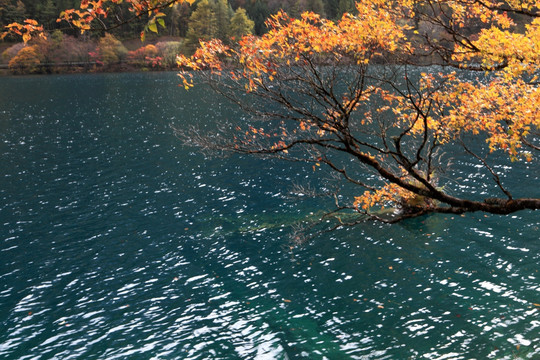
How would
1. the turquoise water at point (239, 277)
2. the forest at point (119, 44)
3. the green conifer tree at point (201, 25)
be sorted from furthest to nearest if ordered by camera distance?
the green conifer tree at point (201, 25), the forest at point (119, 44), the turquoise water at point (239, 277)

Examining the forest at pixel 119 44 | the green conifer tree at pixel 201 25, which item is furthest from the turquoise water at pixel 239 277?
the green conifer tree at pixel 201 25

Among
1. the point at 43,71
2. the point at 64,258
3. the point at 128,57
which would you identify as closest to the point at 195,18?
the point at 128,57

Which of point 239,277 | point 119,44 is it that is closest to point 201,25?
point 119,44

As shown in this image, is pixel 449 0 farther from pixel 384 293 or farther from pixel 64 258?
pixel 64 258

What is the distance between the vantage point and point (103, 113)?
65.6 metres

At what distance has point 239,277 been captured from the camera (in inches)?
731

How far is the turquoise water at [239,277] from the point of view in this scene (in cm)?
1405

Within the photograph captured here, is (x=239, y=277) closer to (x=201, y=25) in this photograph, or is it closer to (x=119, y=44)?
(x=201, y=25)

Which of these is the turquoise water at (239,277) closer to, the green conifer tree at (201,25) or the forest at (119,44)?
the forest at (119,44)

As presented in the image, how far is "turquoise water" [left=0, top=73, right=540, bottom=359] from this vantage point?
14047 millimetres

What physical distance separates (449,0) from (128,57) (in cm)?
14936

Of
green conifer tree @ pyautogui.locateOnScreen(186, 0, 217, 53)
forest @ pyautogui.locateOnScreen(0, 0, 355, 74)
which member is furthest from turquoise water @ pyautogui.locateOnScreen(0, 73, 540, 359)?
green conifer tree @ pyautogui.locateOnScreen(186, 0, 217, 53)

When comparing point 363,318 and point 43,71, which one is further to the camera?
point 43,71

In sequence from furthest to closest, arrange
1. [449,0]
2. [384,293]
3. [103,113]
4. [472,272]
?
[103,113] → [472,272] → [384,293] → [449,0]
